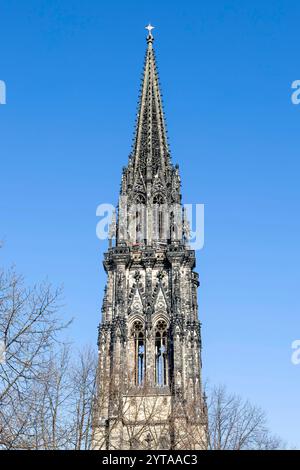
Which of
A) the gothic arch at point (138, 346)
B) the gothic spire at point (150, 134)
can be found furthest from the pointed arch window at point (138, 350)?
the gothic spire at point (150, 134)

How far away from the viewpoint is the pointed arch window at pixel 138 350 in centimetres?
4138

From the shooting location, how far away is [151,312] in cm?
4253

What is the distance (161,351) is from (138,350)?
4.77 feet

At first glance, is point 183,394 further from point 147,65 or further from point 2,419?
point 147,65

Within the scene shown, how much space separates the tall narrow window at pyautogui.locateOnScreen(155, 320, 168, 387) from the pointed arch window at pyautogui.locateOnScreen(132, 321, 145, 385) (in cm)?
88

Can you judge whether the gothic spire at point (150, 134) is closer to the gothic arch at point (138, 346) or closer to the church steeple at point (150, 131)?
the church steeple at point (150, 131)

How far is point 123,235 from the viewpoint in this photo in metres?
46.7

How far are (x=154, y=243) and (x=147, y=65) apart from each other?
63.7 feet

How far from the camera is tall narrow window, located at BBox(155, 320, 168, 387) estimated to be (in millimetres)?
41312

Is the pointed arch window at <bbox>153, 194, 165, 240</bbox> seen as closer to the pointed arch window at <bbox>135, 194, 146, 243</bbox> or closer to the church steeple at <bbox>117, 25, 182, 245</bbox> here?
the church steeple at <bbox>117, 25, 182, 245</bbox>

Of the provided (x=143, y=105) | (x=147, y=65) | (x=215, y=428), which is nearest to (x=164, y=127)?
(x=143, y=105)

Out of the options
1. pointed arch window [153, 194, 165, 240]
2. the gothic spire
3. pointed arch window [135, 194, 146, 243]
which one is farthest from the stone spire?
pointed arch window [153, 194, 165, 240]

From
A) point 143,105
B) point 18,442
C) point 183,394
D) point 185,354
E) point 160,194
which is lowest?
point 18,442

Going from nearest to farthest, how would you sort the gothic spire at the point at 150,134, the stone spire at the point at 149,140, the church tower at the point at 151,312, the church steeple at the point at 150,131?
1. the church tower at the point at 151,312
2. the stone spire at the point at 149,140
3. the gothic spire at the point at 150,134
4. the church steeple at the point at 150,131
